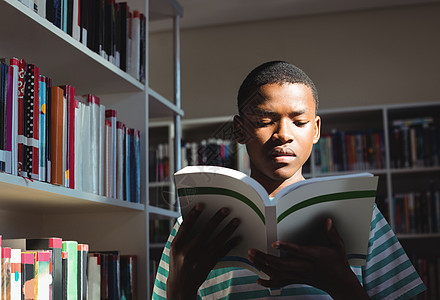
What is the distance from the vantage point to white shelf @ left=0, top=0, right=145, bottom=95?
1324 mm

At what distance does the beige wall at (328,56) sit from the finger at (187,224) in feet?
8.28

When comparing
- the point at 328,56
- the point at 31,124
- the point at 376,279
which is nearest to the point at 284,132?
the point at 376,279

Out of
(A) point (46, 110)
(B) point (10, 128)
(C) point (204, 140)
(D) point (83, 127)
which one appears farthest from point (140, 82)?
(C) point (204, 140)

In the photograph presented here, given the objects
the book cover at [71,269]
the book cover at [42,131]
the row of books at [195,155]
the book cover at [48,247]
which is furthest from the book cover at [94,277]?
the row of books at [195,155]

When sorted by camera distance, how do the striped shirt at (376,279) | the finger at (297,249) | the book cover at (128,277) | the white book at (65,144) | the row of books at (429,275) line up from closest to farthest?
the finger at (297,249), the striped shirt at (376,279), the white book at (65,144), the book cover at (128,277), the row of books at (429,275)

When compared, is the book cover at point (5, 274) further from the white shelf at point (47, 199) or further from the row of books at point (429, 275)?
the row of books at point (429, 275)

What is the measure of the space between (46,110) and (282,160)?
61 cm

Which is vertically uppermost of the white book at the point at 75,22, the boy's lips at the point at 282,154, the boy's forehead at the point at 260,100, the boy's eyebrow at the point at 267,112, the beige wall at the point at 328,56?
the beige wall at the point at 328,56

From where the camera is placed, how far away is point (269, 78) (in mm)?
1225

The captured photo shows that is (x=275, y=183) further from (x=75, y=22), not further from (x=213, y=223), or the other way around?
(x=75, y=22)

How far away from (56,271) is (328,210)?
0.71 metres

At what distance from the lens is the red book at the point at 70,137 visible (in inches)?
58.1

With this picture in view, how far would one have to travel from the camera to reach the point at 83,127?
1.59 metres

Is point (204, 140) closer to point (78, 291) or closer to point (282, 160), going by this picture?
point (78, 291)
